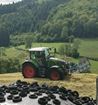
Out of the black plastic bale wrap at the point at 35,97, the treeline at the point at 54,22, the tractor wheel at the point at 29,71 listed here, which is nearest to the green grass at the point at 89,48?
the treeline at the point at 54,22

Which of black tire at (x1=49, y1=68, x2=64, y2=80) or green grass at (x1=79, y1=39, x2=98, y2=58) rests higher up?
black tire at (x1=49, y1=68, x2=64, y2=80)

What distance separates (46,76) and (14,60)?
37085mm

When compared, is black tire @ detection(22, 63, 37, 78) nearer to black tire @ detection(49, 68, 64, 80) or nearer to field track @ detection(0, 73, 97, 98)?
field track @ detection(0, 73, 97, 98)

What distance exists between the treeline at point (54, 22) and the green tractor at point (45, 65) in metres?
90.8

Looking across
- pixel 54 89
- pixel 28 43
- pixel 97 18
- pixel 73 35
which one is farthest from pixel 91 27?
pixel 54 89

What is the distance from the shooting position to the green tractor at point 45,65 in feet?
106

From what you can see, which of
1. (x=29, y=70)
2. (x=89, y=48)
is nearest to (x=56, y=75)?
(x=29, y=70)

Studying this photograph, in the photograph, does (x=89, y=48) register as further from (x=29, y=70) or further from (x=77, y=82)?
(x=29, y=70)

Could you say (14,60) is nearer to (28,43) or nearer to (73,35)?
(28,43)

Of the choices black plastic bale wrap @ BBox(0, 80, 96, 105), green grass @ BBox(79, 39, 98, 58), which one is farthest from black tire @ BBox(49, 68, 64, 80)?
green grass @ BBox(79, 39, 98, 58)

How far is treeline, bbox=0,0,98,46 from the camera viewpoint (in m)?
132

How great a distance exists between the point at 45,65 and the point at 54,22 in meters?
126

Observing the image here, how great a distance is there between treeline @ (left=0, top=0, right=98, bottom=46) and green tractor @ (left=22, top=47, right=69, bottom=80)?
90.8 m

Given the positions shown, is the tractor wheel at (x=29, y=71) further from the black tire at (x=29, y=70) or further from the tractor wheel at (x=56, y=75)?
the tractor wheel at (x=56, y=75)
